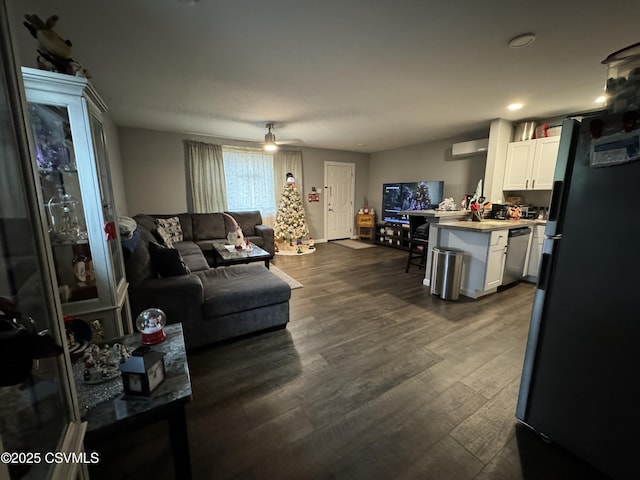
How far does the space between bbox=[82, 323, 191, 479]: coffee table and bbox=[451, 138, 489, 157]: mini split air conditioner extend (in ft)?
16.6

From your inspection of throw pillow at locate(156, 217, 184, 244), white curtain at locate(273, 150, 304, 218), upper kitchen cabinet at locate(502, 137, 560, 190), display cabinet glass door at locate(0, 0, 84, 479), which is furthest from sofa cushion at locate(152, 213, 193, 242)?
upper kitchen cabinet at locate(502, 137, 560, 190)

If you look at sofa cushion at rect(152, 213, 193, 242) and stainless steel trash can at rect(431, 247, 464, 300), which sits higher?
sofa cushion at rect(152, 213, 193, 242)

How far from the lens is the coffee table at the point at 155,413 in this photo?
0.87 m

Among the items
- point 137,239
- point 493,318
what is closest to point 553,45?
point 493,318

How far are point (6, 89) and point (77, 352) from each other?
3.51 ft

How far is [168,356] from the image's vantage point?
3.92ft

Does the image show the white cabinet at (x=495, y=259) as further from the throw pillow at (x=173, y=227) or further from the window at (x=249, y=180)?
the throw pillow at (x=173, y=227)

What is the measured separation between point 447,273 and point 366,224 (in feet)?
12.5

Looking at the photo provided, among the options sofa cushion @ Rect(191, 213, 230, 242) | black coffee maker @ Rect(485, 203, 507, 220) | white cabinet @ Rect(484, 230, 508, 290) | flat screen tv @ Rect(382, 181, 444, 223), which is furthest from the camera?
flat screen tv @ Rect(382, 181, 444, 223)

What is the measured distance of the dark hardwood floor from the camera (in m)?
1.26

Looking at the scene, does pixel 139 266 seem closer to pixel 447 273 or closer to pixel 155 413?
pixel 155 413

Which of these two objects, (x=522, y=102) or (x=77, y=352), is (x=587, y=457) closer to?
(x=77, y=352)

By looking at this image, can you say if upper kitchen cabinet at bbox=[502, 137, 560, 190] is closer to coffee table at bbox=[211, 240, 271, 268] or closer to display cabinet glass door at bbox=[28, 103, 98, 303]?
coffee table at bbox=[211, 240, 271, 268]

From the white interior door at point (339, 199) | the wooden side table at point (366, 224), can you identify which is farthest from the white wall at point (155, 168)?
the wooden side table at point (366, 224)
